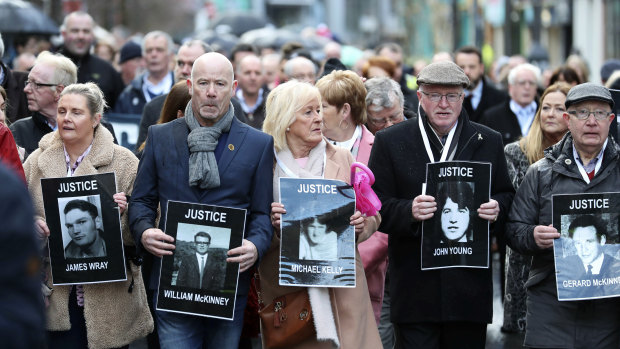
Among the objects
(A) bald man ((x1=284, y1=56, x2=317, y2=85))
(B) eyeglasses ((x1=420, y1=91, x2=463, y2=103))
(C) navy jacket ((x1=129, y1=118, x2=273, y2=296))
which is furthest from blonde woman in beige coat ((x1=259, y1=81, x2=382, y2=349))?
(A) bald man ((x1=284, y1=56, x2=317, y2=85))

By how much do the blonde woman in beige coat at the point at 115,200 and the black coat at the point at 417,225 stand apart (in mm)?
1422

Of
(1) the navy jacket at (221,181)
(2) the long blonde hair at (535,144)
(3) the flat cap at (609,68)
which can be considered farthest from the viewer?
(3) the flat cap at (609,68)

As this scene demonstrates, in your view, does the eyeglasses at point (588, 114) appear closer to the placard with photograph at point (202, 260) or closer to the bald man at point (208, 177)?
the bald man at point (208, 177)

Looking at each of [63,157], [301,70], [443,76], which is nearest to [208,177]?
[63,157]

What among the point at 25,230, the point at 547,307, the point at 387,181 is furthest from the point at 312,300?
the point at 25,230

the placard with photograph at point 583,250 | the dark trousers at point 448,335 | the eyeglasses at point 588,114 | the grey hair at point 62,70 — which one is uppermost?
the grey hair at point 62,70

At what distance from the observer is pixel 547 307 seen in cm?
580

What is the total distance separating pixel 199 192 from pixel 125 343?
1.13m

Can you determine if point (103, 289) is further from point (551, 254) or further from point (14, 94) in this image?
point (14, 94)

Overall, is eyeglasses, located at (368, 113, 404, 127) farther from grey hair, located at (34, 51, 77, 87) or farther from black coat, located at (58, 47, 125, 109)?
black coat, located at (58, 47, 125, 109)

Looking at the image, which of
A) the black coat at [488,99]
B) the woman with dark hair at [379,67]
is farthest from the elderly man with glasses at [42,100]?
the black coat at [488,99]

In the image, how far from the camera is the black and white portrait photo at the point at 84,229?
5762 millimetres

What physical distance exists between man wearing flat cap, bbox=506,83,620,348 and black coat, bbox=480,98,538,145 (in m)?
4.41

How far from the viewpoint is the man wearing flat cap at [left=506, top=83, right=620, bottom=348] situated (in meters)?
5.73
